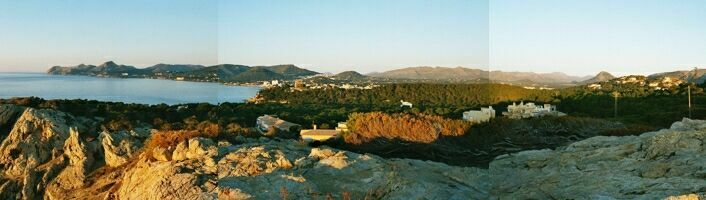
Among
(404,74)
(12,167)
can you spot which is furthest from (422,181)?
(12,167)

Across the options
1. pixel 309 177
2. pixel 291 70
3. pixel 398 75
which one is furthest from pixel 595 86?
pixel 309 177

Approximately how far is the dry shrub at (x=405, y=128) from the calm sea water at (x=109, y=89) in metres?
1.85

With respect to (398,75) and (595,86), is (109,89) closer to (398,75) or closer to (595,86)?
(595,86)

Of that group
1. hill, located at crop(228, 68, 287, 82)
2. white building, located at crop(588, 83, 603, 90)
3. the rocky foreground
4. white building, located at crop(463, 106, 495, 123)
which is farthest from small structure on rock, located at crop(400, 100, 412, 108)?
white building, located at crop(588, 83, 603, 90)

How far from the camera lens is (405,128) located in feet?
13.5

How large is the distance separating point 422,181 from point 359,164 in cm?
41

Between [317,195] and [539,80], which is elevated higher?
[539,80]

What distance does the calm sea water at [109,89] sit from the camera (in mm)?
7942

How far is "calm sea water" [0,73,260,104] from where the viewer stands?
Answer: 26.1 ft

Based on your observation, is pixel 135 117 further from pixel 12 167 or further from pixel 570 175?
pixel 570 175

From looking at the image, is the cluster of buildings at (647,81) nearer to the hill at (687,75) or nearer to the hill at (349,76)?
the hill at (687,75)

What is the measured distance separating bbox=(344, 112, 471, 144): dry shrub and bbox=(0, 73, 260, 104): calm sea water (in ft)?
6.06

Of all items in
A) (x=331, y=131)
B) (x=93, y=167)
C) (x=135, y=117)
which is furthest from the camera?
(x=135, y=117)

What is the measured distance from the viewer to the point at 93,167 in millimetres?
9102
